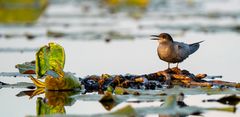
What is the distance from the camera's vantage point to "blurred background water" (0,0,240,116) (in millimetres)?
11586

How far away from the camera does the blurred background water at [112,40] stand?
11586 mm

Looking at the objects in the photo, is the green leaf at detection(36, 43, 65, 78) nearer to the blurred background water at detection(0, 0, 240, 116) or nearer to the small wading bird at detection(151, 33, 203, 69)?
the blurred background water at detection(0, 0, 240, 116)

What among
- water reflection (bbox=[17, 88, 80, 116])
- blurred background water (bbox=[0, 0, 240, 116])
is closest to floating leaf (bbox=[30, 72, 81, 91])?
water reflection (bbox=[17, 88, 80, 116])

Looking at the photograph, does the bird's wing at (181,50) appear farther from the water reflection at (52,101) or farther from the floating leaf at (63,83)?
the water reflection at (52,101)

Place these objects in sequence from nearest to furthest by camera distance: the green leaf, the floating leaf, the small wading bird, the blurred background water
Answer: the floating leaf
the green leaf
the small wading bird
the blurred background water

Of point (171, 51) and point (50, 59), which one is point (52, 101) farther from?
point (171, 51)

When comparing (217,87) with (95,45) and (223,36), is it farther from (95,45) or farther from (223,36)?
(223,36)

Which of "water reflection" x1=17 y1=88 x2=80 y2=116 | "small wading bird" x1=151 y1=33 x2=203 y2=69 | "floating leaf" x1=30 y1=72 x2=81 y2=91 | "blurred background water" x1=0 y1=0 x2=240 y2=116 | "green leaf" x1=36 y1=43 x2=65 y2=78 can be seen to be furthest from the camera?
"blurred background water" x1=0 y1=0 x2=240 y2=116

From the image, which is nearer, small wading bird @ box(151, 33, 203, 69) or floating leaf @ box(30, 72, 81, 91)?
floating leaf @ box(30, 72, 81, 91)

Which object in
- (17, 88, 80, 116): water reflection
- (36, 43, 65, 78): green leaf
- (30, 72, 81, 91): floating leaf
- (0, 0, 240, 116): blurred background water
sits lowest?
(17, 88, 80, 116): water reflection

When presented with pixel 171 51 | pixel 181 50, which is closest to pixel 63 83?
pixel 171 51

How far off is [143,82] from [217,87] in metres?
0.93

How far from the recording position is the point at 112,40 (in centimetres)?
1730

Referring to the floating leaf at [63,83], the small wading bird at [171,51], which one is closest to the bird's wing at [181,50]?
the small wading bird at [171,51]
